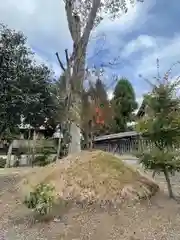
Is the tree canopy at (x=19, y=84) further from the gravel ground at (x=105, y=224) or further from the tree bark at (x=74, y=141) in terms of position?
the gravel ground at (x=105, y=224)

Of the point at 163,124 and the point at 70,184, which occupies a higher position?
the point at 163,124

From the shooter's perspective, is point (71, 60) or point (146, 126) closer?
point (146, 126)

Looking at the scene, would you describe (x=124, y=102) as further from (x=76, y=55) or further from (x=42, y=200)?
(x=42, y=200)

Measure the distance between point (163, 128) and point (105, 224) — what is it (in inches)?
Answer: 94.5

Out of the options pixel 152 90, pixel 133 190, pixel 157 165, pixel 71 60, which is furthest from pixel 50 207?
pixel 71 60

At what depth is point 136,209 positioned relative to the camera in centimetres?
766

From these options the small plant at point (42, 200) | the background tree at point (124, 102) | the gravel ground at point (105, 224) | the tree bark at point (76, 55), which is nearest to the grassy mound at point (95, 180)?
the gravel ground at point (105, 224)

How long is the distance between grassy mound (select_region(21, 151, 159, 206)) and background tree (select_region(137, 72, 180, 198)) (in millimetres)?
687

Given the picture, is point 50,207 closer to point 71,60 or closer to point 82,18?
point 71,60

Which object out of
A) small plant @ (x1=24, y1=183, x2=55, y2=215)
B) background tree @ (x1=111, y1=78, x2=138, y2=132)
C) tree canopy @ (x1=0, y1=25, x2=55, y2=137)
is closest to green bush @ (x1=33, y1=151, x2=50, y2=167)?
tree canopy @ (x1=0, y1=25, x2=55, y2=137)

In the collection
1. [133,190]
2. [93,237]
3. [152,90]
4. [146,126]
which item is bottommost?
[93,237]

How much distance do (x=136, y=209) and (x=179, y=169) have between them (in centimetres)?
137

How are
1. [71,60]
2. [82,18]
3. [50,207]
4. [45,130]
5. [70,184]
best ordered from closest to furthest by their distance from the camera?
1. [50,207]
2. [70,184]
3. [71,60]
4. [82,18]
5. [45,130]

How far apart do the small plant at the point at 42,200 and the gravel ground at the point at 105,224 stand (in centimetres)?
27
